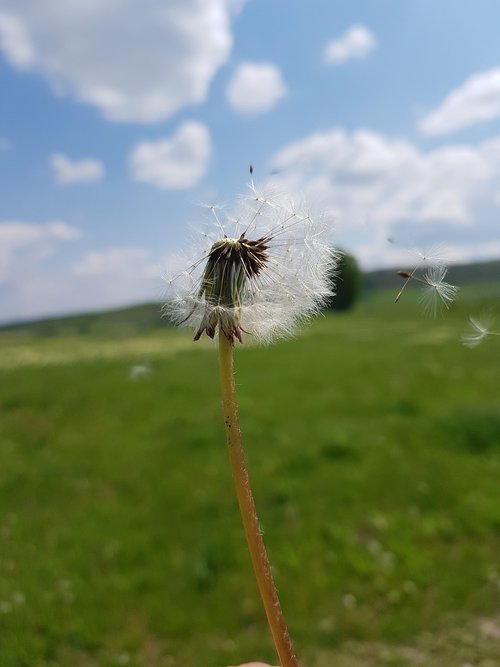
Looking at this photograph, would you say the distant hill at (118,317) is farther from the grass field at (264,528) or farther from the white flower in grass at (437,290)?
the white flower in grass at (437,290)

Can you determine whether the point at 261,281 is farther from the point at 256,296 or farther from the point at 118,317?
the point at 118,317

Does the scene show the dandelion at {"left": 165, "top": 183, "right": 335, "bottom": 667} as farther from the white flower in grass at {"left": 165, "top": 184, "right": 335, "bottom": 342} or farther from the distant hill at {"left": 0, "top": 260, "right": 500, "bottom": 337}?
the distant hill at {"left": 0, "top": 260, "right": 500, "bottom": 337}

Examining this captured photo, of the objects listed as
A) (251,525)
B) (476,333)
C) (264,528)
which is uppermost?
(476,333)

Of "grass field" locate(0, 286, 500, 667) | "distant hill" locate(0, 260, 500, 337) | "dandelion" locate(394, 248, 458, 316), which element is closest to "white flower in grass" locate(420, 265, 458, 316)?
"dandelion" locate(394, 248, 458, 316)

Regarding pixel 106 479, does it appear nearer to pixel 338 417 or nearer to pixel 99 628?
pixel 99 628

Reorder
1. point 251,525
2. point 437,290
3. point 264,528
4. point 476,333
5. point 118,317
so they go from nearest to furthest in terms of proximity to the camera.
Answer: point 251,525
point 437,290
point 476,333
point 264,528
point 118,317

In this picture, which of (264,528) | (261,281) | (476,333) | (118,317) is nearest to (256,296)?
(261,281)

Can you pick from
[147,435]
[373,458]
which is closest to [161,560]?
[373,458]
